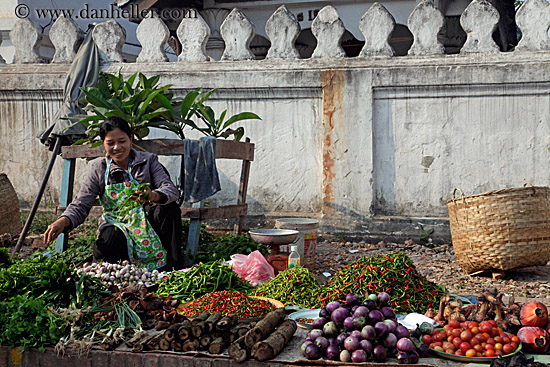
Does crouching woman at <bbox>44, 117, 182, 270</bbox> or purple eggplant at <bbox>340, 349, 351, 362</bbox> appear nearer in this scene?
purple eggplant at <bbox>340, 349, 351, 362</bbox>

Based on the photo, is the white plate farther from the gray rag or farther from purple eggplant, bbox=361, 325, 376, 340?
the gray rag

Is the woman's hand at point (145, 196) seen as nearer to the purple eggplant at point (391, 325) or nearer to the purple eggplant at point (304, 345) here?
the purple eggplant at point (304, 345)

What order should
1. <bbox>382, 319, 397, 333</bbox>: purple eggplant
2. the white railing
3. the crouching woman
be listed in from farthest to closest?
the white railing
the crouching woman
<bbox>382, 319, 397, 333</bbox>: purple eggplant

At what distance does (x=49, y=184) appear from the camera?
726 centimetres

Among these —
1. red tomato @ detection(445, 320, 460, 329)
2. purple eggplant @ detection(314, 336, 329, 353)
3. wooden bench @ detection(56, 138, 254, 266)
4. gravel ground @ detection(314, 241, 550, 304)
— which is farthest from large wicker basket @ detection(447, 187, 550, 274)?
purple eggplant @ detection(314, 336, 329, 353)

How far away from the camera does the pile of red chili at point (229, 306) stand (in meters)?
3.22

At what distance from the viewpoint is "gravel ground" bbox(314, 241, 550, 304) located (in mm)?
5035

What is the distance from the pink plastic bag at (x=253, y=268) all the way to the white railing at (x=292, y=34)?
2.92 metres

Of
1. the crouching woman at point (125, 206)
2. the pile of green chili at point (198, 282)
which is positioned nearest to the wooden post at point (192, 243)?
the crouching woman at point (125, 206)

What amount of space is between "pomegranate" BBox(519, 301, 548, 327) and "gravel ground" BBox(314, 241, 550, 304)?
1.88 metres

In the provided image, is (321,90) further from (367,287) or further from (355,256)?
(367,287)

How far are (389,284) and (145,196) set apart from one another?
1.99 m

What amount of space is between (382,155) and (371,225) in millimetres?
815

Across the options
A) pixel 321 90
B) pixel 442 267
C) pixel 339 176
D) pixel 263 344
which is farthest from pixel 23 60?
pixel 263 344
